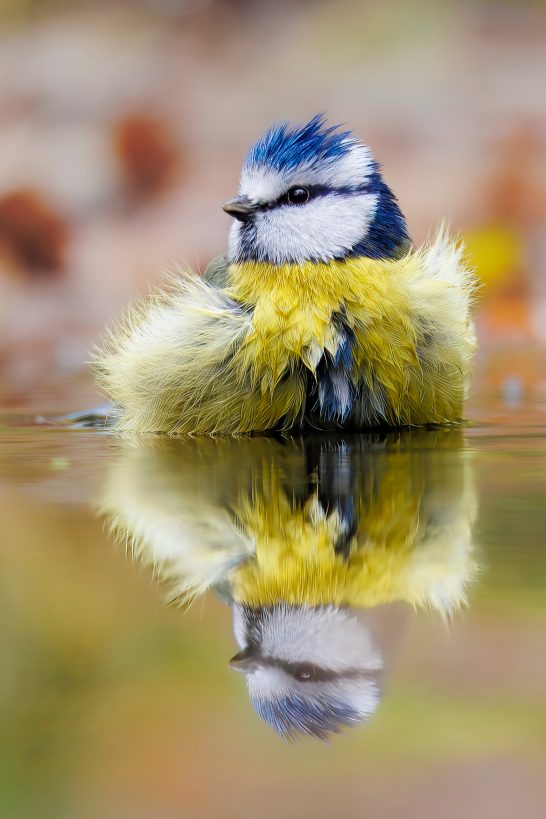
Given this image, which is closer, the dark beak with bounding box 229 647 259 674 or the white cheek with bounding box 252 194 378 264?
the dark beak with bounding box 229 647 259 674

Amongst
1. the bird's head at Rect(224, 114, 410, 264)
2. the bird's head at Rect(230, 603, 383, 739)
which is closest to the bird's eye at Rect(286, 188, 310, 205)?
the bird's head at Rect(224, 114, 410, 264)

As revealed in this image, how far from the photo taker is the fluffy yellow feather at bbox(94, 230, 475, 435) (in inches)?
69.4

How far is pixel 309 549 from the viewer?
838mm

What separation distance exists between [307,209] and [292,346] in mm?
383

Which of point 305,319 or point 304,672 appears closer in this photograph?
point 304,672

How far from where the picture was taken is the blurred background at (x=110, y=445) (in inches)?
17.5

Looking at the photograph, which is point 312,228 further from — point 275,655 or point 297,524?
point 275,655

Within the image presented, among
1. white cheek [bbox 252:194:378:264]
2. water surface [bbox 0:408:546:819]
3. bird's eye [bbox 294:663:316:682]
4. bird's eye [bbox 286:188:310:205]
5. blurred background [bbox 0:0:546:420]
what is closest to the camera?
water surface [bbox 0:408:546:819]

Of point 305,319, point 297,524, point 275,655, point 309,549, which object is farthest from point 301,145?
point 275,655

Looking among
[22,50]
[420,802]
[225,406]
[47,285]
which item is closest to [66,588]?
[420,802]

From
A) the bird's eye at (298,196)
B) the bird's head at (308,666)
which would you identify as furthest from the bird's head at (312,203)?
the bird's head at (308,666)

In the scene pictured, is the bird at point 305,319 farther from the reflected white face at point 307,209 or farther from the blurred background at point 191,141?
the blurred background at point 191,141

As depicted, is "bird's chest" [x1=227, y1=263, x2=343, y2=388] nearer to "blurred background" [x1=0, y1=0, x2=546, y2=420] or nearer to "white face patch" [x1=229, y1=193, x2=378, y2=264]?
"white face patch" [x1=229, y1=193, x2=378, y2=264]

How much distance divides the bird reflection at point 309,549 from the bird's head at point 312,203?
1.59ft
